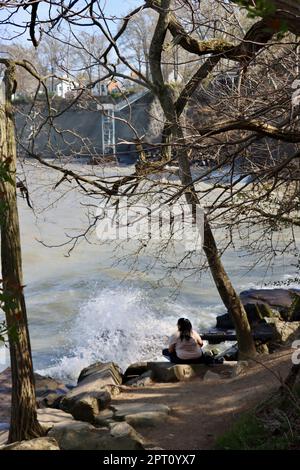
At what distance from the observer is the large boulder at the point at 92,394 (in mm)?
9383

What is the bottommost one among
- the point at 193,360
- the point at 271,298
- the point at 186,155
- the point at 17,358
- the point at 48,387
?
the point at 48,387

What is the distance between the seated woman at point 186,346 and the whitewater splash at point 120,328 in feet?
9.67

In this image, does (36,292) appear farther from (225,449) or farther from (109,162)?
(225,449)

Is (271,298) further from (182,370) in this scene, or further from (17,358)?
(17,358)

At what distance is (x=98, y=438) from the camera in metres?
7.37

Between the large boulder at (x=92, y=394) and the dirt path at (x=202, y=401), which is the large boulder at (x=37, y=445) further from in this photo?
→ the large boulder at (x=92, y=394)

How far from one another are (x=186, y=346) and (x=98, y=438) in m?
4.66

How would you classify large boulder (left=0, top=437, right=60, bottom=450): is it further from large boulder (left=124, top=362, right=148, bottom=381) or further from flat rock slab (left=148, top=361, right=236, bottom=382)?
large boulder (left=124, top=362, right=148, bottom=381)

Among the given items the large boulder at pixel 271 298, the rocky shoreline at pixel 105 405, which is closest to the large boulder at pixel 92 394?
the rocky shoreline at pixel 105 405

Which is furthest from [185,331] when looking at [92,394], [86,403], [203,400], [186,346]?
[86,403]

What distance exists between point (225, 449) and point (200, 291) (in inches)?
562

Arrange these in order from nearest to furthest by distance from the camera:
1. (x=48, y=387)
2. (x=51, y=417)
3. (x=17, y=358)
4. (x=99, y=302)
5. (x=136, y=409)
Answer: (x=17, y=358)
(x=51, y=417)
(x=136, y=409)
(x=48, y=387)
(x=99, y=302)

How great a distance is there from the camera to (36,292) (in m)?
21.8

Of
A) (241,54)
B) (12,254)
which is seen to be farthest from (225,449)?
(241,54)
